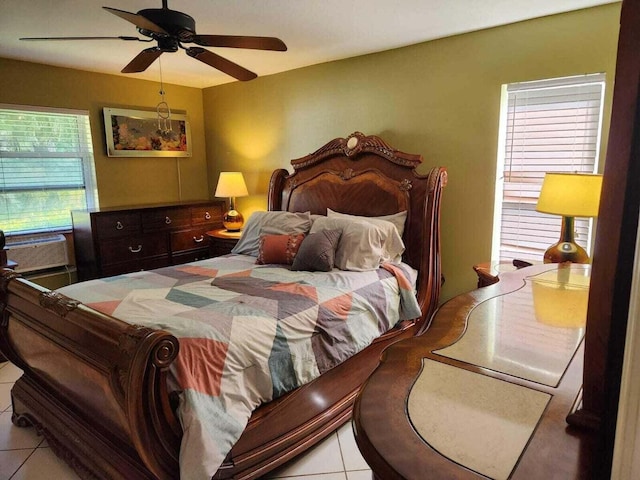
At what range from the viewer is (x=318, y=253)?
8.92ft

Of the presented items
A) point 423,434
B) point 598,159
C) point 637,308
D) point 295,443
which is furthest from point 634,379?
point 598,159

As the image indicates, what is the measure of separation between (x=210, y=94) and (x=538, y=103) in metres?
3.66

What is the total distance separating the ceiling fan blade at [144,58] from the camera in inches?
83.9

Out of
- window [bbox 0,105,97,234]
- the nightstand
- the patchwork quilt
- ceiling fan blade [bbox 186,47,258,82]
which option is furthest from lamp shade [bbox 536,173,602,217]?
window [bbox 0,105,97,234]

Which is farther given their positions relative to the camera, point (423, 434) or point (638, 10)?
point (423, 434)

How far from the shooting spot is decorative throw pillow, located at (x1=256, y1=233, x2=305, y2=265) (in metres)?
2.96

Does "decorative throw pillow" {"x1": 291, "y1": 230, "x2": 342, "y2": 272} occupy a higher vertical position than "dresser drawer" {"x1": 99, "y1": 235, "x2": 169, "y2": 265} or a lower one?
higher

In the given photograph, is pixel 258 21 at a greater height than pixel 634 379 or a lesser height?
greater

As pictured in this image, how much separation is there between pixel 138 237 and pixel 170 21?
2.68 m

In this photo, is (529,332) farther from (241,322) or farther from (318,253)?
(318,253)

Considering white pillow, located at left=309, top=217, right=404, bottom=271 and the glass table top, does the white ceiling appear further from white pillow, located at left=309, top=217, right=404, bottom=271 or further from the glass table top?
→ the glass table top

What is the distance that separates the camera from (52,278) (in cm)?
399

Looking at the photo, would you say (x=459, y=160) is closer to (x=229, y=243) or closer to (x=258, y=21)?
(x=258, y=21)

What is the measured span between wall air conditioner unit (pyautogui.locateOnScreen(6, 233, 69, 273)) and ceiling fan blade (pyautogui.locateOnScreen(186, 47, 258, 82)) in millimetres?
2692
